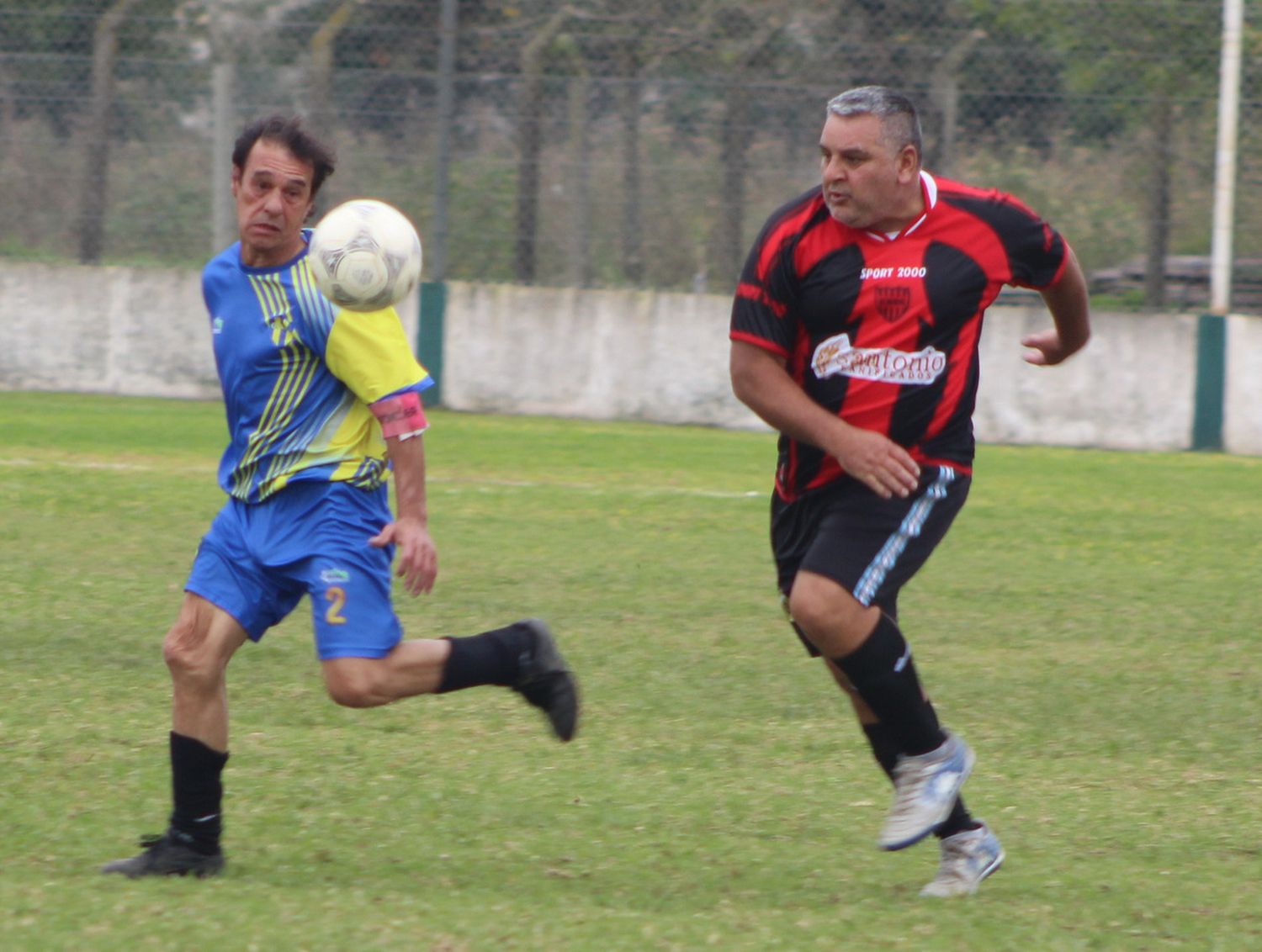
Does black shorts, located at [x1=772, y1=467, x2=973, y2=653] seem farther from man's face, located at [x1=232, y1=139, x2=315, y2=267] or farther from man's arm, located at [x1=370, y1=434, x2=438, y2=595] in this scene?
man's face, located at [x1=232, y1=139, x2=315, y2=267]

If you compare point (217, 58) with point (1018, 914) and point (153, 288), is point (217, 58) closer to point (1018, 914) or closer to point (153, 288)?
point (153, 288)

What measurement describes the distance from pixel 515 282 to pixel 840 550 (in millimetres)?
11276

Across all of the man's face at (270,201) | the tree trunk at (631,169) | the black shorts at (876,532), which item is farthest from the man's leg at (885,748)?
the tree trunk at (631,169)

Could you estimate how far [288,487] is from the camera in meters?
4.45

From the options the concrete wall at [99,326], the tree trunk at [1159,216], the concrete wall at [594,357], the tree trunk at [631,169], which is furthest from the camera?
the concrete wall at [99,326]

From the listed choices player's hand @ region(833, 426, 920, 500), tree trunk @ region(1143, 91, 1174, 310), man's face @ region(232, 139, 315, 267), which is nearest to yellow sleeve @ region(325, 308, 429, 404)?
man's face @ region(232, 139, 315, 267)

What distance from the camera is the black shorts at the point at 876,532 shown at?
437cm

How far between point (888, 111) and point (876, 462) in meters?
0.81

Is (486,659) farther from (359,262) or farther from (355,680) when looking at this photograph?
(359,262)

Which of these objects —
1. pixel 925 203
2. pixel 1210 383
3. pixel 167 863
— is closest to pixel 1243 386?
pixel 1210 383

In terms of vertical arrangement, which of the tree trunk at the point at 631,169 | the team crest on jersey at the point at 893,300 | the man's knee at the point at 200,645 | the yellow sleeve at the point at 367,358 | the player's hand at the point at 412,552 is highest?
the tree trunk at the point at 631,169

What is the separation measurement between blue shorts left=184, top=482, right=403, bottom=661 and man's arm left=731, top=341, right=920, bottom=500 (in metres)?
0.95

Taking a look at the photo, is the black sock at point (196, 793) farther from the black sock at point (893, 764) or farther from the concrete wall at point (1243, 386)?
the concrete wall at point (1243, 386)

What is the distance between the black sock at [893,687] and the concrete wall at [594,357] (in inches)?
406
